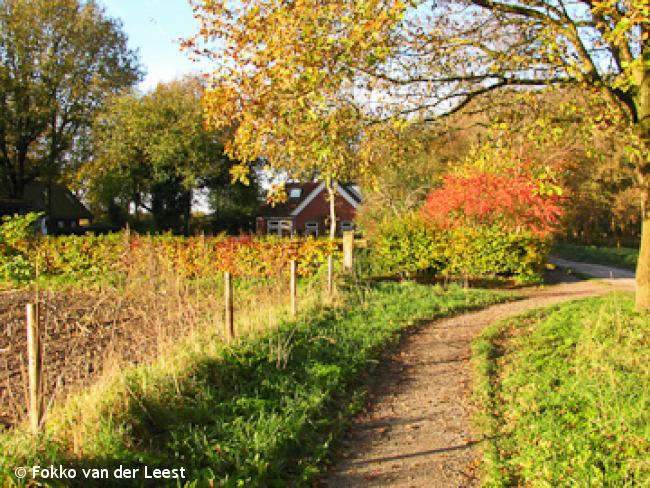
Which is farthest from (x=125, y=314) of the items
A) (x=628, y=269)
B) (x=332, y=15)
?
(x=628, y=269)

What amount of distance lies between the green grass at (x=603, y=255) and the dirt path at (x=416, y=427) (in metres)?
23.5

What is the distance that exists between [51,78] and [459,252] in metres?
27.1

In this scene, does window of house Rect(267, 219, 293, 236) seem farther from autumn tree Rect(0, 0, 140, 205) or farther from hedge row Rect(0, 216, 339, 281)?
hedge row Rect(0, 216, 339, 281)

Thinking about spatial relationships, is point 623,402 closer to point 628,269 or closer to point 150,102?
point 628,269

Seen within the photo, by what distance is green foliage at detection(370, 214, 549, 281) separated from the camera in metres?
17.3

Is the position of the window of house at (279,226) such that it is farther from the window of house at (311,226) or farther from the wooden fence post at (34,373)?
the wooden fence post at (34,373)

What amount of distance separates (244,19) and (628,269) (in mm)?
25995

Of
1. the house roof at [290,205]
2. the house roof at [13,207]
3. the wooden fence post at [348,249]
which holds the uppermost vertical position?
the house roof at [290,205]

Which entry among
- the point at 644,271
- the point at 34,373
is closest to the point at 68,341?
the point at 34,373

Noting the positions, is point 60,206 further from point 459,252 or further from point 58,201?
point 459,252

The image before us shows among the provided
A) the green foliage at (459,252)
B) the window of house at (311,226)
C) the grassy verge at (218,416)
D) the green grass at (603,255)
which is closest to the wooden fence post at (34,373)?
the grassy verge at (218,416)

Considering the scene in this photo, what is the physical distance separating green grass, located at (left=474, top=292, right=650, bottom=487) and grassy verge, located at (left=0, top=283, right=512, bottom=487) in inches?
64.2

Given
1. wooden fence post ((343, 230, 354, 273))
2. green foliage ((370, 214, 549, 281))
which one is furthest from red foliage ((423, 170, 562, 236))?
wooden fence post ((343, 230, 354, 273))

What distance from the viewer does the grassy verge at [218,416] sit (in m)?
3.86
